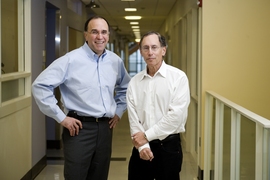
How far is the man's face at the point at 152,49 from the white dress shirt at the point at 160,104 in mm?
69

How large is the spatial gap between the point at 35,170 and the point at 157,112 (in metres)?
3.10

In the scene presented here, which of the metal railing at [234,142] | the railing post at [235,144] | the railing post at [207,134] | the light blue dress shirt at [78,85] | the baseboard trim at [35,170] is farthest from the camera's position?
the baseboard trim at [35,170]

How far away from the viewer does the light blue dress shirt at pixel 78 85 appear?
115 inches

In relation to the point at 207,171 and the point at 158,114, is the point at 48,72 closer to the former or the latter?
the point at 158,114

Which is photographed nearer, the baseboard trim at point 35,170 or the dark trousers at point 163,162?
the dark trousers at point 163,162

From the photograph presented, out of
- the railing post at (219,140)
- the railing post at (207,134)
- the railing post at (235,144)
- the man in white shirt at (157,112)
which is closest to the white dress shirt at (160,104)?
the man in white shirt at (157,112)

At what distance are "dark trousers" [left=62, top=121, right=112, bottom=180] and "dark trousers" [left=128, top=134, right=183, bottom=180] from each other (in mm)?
326

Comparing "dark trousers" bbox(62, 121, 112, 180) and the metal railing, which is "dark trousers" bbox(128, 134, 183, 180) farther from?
the metal railing

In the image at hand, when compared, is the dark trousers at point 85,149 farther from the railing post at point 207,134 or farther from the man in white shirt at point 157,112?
the railing post at point 207,134

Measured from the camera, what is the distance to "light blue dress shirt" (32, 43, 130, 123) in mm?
2926

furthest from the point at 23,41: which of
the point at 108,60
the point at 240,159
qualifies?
the point at 240,159

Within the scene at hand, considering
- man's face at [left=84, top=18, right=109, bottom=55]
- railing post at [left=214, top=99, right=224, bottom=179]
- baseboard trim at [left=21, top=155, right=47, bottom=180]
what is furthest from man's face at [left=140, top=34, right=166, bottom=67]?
baseboard trim at [left=21, top=155, right=47, bottom=180]

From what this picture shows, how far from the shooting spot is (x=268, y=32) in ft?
16.8

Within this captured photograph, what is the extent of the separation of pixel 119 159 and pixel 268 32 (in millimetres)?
2774
